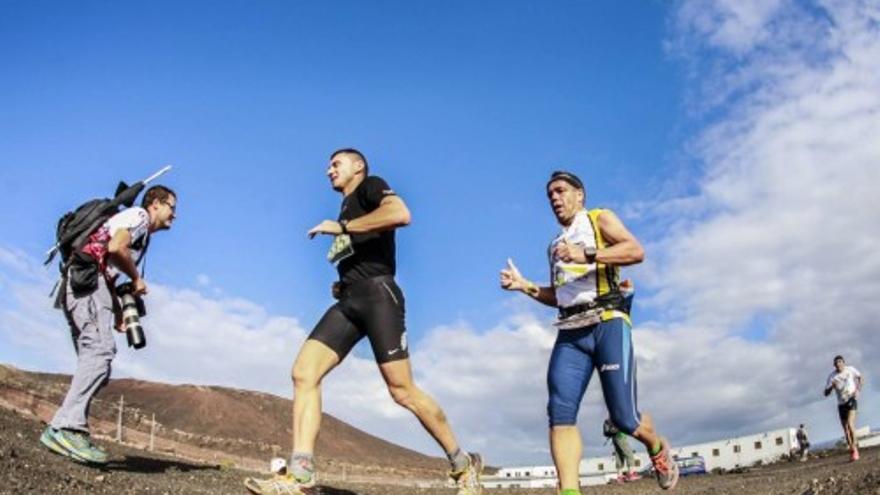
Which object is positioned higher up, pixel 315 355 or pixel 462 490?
pixel 315 355

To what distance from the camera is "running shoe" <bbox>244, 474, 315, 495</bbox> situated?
15.5 ft

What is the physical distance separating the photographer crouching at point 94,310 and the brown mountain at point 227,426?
1639 centimetres

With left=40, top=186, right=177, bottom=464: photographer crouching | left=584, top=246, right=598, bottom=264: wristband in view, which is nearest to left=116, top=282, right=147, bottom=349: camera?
left=40, top=186, right=177, bottom=464: photographer crouching

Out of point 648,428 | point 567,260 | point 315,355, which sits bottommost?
point 648,428

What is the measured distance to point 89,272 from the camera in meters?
6.56

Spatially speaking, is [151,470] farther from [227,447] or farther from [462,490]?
[227,447]

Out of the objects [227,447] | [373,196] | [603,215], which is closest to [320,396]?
[373,196]

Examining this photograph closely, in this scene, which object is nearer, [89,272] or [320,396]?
[320,396]

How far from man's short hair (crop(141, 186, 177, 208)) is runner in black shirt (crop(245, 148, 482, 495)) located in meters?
2.20

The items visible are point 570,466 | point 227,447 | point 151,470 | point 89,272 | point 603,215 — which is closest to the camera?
point 570,466

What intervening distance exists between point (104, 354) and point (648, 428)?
14.5 feet

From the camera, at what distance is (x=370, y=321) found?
18.1 ft

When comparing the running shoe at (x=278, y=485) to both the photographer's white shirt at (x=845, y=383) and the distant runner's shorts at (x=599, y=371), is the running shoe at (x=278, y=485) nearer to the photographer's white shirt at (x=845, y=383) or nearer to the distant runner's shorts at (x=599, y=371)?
the distant runner's shorts at (x=599, y=371)

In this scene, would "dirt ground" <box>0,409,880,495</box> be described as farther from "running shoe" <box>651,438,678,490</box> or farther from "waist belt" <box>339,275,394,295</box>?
"waist belt" <box>339,275,394,295</box>
